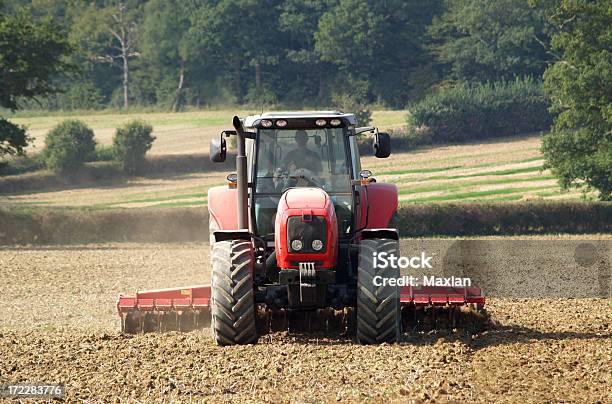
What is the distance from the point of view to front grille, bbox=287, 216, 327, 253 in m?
10.2

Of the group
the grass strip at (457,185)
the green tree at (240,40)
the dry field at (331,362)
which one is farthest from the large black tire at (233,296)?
the green tree at (240,40)

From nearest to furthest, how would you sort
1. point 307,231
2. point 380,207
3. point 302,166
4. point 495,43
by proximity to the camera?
point 307,231, point 302,166, point 380,207, point 495,43

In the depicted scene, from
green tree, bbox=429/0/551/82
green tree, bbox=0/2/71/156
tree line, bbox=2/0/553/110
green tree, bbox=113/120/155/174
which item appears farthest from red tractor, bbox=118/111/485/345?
green tree, bbox=429/0/551/82

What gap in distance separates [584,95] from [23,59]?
1555cm

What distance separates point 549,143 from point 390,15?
2900 cm

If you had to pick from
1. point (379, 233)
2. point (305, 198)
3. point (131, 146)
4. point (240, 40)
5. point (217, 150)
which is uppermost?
point (240, 40)

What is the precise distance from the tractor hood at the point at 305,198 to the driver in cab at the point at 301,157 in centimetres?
55

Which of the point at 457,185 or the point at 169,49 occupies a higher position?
the point at 169,49

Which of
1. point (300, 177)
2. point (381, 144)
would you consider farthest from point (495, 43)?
point (300, 177)

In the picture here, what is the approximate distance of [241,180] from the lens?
10625 millimetres

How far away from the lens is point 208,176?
42.6m

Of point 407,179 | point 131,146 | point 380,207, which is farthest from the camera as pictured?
point 131,146

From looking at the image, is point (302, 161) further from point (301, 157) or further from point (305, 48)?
point (305, 48)

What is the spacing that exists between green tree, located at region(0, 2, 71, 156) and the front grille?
70.1 ft
